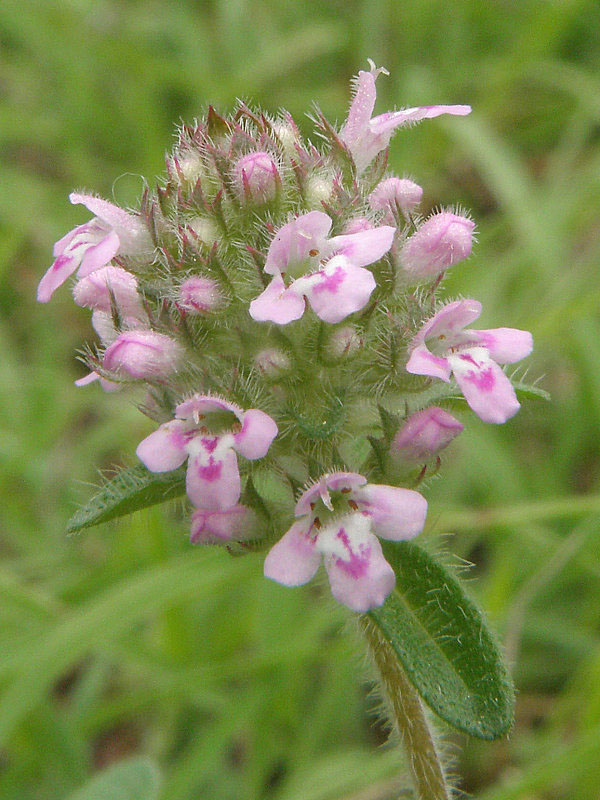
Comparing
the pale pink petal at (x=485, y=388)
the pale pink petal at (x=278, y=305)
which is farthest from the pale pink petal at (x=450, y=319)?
the pale pink petal at (x=278, y=305)

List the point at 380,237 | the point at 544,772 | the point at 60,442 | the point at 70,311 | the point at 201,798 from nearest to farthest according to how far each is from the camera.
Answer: the point at 380,237 → the point at 544,772 → the point at 201,798 → the point at 60,442 → the point at 70,311

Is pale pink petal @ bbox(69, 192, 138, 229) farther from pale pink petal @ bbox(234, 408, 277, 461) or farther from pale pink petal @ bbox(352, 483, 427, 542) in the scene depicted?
pale pink petal @ bbox(352, 483, 427, 542)

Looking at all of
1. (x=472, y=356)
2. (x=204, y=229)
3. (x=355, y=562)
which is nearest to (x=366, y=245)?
(x=472, y=356)

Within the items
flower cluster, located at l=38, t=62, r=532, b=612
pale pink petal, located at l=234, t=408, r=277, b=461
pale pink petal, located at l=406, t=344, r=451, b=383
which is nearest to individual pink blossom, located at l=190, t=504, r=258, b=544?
flower cluster, located at l=38, t=62, r=532, b=612

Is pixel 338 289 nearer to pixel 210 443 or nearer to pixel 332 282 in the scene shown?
pixel 332 282

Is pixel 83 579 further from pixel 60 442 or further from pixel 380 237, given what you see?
pixel 380 237

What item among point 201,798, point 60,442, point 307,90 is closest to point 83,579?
point 201,798
